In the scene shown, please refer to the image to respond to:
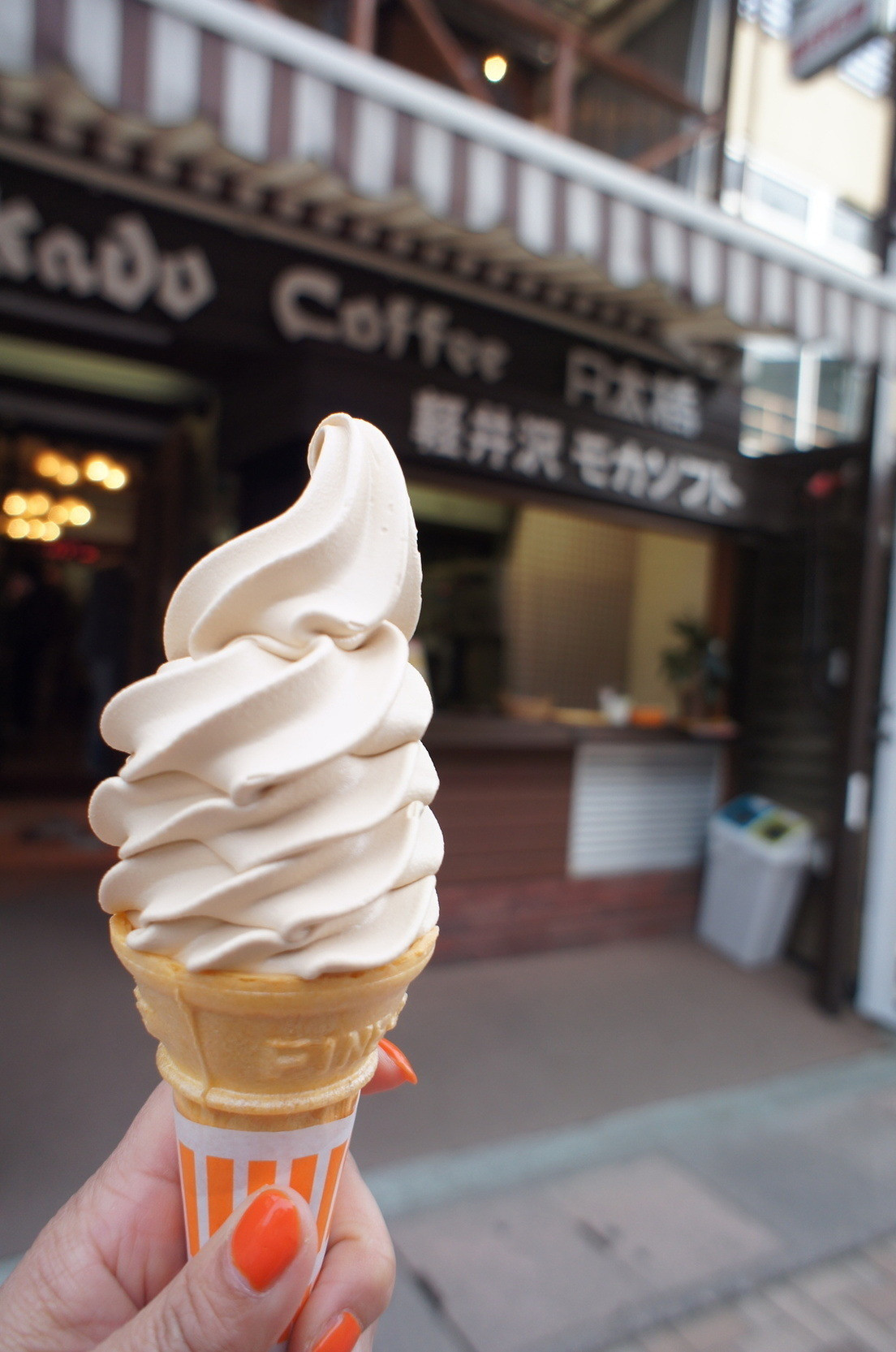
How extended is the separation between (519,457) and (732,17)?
336 centimetres

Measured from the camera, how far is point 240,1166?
1242 mm

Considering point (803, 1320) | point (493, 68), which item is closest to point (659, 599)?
point (493, 68)

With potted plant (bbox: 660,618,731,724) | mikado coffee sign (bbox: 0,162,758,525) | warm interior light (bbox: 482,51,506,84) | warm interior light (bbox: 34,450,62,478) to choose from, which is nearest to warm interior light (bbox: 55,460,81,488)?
warm interior light (bbox: 34,450,62,478)

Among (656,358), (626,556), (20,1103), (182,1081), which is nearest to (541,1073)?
(20,1103)

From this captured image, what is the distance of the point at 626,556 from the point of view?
7383mm

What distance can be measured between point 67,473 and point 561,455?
4.17 meters

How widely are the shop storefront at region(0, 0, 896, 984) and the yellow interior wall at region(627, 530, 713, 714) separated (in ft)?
0.15

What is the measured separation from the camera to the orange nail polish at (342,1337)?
1.21 m

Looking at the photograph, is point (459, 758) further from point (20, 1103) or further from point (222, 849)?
point (222, 849)

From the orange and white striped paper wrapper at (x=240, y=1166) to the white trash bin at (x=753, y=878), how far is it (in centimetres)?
441

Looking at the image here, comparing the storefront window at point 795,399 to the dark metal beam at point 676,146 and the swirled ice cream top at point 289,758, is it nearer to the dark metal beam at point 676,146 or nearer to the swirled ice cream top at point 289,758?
the dark metal beam at point 676,146

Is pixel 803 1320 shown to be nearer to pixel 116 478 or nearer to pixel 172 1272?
pixel 172 1272

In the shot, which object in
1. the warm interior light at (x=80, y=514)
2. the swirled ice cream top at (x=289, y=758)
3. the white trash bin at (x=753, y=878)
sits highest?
the warm interior light at (x=80, y=514)

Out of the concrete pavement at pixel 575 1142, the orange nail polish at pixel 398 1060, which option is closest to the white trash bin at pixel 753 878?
the concrete pavement at pixel 575 1142
